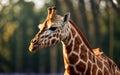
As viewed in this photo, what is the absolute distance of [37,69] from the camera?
67188 millimetres

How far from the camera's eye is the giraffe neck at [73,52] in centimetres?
1039

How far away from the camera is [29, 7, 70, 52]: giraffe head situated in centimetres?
1005

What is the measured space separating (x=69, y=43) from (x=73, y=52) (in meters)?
0.19

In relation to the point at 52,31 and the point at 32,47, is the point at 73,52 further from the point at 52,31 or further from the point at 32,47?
the point at 32,47

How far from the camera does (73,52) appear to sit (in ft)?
34.2

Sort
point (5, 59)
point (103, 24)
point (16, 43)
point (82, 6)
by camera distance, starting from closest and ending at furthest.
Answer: point (82, 6)
point (103, 24)
point (5, 59)
point (16, 43)

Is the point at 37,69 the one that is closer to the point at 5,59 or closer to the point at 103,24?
the point at 5,59

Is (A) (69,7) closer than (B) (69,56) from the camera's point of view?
No

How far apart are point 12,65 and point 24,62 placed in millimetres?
1442

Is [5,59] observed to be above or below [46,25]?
below

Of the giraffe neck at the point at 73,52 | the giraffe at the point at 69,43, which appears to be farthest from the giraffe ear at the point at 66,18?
the giraffe neck at the point at 73,52

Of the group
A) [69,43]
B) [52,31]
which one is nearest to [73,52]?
[69,43]

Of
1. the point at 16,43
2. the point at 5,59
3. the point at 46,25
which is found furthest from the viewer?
the point at 16,43

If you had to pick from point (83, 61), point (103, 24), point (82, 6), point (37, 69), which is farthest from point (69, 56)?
point (37, 69)
